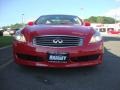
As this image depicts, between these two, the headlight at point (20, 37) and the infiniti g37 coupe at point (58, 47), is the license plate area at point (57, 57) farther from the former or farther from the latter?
the headlight at point (20, 37)

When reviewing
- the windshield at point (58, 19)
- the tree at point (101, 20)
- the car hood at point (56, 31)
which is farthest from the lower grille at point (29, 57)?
the tree at point (101, 20)

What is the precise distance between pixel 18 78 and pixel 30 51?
2.05ft

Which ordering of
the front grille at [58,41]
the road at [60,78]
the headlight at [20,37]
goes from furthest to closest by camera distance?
the headlight at [20,37], the front grille at [58,41], the road at [60,78]

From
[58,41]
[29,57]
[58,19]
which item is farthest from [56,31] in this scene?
[58,19]

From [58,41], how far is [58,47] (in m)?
0.15

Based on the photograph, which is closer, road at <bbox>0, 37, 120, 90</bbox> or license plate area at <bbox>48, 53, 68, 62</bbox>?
road at <bbox>0, 37, 120, 90</bbox>

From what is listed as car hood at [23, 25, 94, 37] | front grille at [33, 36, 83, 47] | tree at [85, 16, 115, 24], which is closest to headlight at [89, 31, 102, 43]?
car hood at [23, 25, 94, 37]

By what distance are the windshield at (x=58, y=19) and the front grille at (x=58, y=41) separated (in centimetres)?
170

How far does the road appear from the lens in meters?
4.91

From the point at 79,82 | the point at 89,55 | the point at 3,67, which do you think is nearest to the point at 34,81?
the point at 79,82

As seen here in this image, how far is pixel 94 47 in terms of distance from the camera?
6.10 m

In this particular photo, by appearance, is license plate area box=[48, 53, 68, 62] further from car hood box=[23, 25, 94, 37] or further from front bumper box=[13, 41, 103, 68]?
car hood box=[23, 25, 94, 37]

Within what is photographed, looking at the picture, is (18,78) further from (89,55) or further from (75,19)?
(75,19)

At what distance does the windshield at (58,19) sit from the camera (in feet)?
25.4
